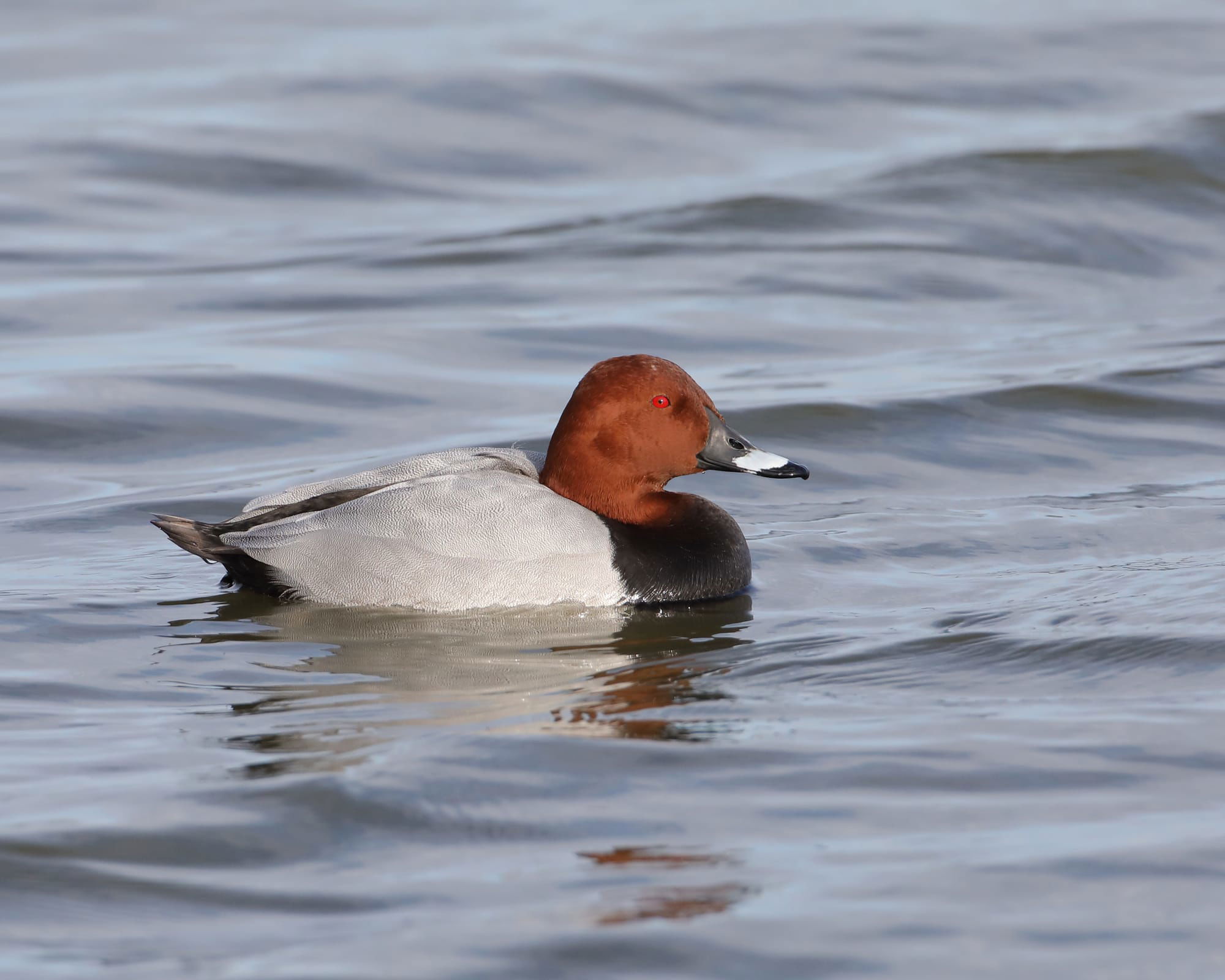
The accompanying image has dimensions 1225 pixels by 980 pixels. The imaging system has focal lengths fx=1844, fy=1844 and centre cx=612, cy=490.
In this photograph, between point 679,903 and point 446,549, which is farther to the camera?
point 446,549

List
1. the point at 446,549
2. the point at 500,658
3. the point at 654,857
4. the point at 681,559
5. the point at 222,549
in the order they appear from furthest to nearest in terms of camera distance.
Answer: the point at 681,559 → the point at 222,549 → the point at 446,549 → the point at 500,658 → the point at 654,857

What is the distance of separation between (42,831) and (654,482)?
3.05 meters

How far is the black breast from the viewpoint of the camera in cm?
666

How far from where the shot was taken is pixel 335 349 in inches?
423

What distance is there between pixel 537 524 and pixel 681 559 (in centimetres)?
→ 60

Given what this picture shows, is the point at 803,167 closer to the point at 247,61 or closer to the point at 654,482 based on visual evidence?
the point at 247,61

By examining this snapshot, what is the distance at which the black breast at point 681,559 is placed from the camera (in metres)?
6.66

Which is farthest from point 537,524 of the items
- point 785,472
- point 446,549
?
point 785,472

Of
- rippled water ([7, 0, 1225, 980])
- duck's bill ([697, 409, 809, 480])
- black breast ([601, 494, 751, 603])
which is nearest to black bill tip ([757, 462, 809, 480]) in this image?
duck's bill ([697, 409, 809, 480])

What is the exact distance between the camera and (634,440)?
6.78m

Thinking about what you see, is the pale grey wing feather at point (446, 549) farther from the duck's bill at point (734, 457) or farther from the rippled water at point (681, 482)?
the duck's bill at point (734, 457)

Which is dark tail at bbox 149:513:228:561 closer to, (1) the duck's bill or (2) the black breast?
(2) the black breast

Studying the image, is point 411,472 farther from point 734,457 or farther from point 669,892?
point 669,892

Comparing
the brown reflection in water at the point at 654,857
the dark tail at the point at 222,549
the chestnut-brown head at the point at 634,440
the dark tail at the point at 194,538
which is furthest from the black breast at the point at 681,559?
the brown reflection in water at the point at 654,857
